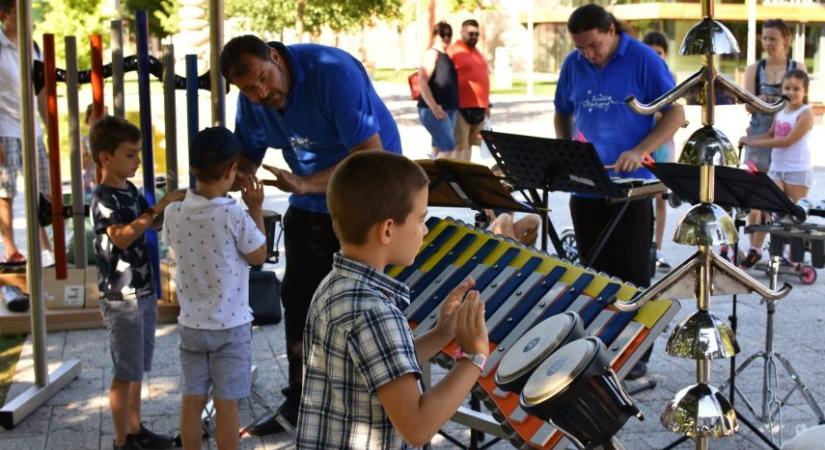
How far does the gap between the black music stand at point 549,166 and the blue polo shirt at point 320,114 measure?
0.52 meters

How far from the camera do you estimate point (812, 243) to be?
567 centimetres

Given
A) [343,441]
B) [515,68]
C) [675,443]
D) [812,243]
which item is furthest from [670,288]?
[515,68]

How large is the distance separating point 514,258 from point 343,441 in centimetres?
143

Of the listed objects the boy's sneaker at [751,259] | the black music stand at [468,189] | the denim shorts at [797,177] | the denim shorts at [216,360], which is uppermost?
the black music stand at [468,189]

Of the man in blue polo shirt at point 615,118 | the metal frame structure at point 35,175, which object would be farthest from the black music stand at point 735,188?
the metal frame structure at point 35,175

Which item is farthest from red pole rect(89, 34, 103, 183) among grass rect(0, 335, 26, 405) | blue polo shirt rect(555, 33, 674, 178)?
blue polo shirt rect(555, 33, 674, 178)

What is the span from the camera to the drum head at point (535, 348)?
2.33 meters

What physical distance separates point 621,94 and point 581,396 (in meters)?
3.36

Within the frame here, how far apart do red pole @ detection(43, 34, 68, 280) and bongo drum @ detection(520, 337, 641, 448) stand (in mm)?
3424

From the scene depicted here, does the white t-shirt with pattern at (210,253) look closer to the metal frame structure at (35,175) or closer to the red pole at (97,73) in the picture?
the metal frame structure at (35,175)

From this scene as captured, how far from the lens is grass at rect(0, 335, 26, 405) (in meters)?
5.62

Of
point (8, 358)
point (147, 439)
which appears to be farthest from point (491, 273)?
point (8, 358)

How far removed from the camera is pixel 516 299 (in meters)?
3.42

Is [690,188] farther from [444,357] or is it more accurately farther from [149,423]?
[149,423]
